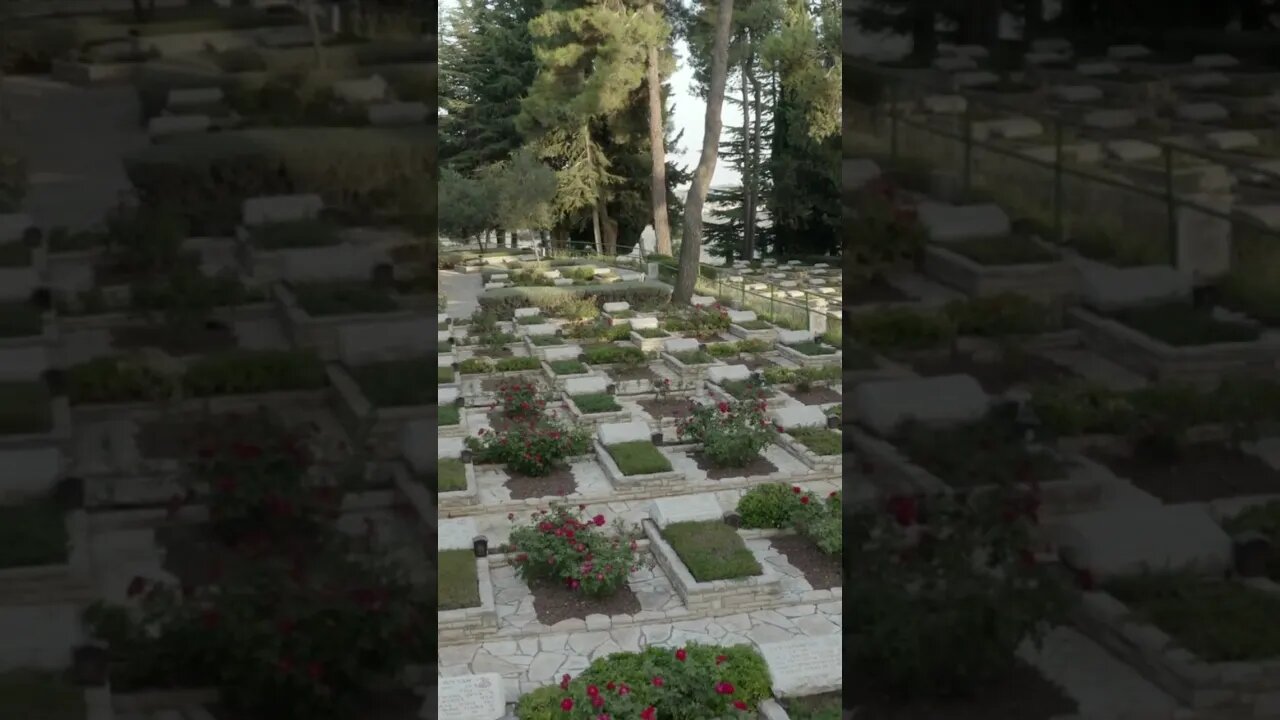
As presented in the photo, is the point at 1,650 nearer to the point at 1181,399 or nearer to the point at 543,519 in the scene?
the point at 1181,399

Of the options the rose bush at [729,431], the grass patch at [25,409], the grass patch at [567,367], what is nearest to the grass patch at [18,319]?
the grass patch at [25,409]

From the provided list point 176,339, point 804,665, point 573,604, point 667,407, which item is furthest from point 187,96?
point 667,407

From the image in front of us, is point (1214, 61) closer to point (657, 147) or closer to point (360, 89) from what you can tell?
point (360, 89)

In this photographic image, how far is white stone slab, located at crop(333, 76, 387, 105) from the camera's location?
151cm

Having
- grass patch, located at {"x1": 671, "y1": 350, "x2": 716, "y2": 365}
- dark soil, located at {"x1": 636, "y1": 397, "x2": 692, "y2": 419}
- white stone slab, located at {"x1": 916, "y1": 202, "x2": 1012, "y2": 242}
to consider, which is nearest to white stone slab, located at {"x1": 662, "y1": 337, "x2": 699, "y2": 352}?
grass patch, located at {"x1": 671, "y1": 350, "x2": 716, "y2": 365}

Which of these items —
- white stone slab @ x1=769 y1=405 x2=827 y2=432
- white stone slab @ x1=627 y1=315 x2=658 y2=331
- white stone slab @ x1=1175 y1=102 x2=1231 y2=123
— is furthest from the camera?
white stone slab @ x1=627 y1=315 x2=658 y2=331

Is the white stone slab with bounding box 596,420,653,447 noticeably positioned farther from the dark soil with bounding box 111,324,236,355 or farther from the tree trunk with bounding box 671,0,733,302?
the dark soil with bounding box 111,324,236,355

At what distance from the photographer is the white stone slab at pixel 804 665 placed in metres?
5.09

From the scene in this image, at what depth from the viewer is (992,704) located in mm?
1698

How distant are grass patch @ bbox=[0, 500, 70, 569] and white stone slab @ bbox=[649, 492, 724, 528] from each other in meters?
5.75

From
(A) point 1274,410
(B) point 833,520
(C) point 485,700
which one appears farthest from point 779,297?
(A) point 1274,410

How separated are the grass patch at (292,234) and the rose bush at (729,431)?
7.25 meters

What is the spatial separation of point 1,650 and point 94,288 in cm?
57

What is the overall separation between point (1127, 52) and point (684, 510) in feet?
19.5
